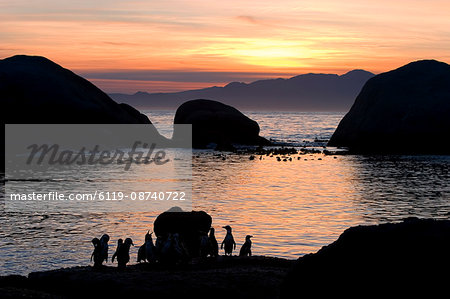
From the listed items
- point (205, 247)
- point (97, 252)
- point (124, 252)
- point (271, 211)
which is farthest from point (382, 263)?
point (271, 211)

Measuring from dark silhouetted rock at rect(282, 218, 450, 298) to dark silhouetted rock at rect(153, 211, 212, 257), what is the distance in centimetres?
1000

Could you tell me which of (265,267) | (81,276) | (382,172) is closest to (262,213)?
(265,267)

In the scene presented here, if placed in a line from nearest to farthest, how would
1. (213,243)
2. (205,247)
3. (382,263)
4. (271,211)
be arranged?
(382,263), (205,247), (213,243), (271,211)

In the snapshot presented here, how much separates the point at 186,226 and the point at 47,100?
67717 millimetres

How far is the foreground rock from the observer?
12.6m

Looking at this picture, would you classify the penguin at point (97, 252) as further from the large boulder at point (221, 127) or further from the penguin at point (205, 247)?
the large boulder at point (221, 127)

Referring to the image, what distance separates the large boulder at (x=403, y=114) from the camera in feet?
251

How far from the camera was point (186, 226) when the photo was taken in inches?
803

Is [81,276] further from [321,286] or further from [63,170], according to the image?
[63,170]

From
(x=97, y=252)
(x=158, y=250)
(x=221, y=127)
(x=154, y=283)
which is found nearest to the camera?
(x=154, y=283)

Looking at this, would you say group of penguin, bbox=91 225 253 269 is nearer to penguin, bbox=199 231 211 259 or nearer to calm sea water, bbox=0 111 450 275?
penguin, bbox=199 231 211 259

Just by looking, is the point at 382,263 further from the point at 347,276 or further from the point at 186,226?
the point at 186,226

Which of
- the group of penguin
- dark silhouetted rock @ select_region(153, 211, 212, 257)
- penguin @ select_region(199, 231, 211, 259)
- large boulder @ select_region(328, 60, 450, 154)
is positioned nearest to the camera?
the group of penguin

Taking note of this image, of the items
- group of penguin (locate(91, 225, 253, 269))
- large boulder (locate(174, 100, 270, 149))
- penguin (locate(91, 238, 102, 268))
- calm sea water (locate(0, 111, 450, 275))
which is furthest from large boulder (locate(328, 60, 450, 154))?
penguin (locate(91, 238, 102, 268))
